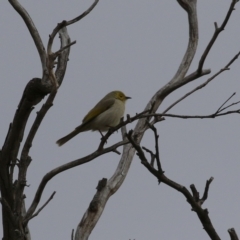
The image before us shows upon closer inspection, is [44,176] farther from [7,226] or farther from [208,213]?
[208,213]

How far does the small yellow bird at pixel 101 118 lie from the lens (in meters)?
8.42

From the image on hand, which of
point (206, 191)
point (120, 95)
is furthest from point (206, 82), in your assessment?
point (120, 95)

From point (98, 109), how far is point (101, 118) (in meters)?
0.29

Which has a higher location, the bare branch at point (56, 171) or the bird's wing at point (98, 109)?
the bird's wing at point (98, 109)

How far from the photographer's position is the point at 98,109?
8719 mm

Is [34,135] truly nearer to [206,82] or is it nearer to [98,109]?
[206,82]

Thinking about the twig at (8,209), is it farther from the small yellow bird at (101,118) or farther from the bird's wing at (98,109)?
the bird's wing at (98,109)

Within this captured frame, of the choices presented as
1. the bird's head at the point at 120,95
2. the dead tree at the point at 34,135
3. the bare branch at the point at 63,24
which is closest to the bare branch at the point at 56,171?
the dead tree at the point at 34,135

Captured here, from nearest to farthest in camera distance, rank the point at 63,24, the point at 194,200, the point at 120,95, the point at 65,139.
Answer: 1. the point at 194,200
2. the point at 63,24
3. the point at 65,139
4. the point at 120,95

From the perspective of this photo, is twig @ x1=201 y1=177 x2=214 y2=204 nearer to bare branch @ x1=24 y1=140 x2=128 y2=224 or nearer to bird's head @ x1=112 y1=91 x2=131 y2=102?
bare branch @ x1=24 y1=140 x2=128 y2=224

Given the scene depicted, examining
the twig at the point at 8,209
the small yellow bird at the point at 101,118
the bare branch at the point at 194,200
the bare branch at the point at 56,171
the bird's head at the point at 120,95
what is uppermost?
the bird's head at the point at 120,95

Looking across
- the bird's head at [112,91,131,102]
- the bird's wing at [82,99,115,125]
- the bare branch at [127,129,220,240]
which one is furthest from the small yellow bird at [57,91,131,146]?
the bare branch at [127,129,220,240]

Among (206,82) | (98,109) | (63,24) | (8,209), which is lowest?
(8,209)

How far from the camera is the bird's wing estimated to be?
8570mm
